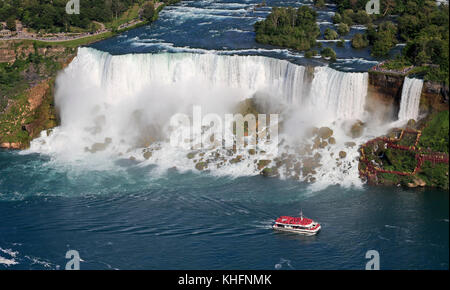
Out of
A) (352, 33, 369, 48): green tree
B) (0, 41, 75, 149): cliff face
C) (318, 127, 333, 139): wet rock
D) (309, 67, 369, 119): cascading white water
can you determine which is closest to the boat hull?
(318, 127, 333, 139): wet rock

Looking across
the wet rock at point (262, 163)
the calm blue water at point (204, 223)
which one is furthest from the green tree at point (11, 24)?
the wet rock at point (262, 163)

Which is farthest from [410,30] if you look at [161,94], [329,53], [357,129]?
[161,94]

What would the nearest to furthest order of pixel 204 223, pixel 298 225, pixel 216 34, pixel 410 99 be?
pixel 298 225 → pixel 204 223 → pixel 410 99 → pixel 216 34

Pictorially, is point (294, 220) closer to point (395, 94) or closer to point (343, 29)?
point (395, 94)

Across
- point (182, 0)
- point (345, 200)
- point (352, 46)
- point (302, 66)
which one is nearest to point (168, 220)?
point (345, 200)

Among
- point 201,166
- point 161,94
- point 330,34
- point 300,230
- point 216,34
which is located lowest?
point 300,230

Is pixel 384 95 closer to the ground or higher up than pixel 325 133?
higher up

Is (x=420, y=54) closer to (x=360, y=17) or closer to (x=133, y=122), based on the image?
(x=360, y=17)

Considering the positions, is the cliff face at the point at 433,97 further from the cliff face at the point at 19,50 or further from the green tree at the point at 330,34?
the cliff face at the point at 19,50
